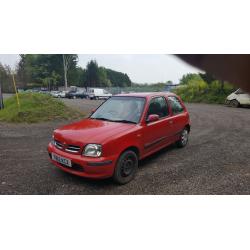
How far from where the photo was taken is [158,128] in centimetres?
440

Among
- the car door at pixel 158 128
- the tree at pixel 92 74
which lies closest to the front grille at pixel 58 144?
the car door at pixel 158 128

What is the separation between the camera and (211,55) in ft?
2.45

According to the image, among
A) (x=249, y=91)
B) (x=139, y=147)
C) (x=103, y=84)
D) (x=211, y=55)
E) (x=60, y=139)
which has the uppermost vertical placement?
(x=103, y=84)

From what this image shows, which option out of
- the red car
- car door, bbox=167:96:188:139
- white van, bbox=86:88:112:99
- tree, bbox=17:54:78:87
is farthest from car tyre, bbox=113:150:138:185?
tree, bbox=17:54:78:87

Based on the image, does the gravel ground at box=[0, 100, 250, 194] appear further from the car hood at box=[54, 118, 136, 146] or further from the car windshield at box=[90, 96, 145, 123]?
the car windshield at box=[90, 96, 145, 123]

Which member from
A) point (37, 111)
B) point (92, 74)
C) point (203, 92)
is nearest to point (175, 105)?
point (37, 111)

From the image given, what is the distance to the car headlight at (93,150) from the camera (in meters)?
3.28

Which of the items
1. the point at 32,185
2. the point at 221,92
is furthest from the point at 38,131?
the point at 221,92

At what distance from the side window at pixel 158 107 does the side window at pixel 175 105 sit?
27 centimetres

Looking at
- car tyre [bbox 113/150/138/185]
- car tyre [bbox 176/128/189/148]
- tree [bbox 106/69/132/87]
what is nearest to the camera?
car tyre [bbox 113/150/138/185]

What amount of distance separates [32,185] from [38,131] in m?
4.57

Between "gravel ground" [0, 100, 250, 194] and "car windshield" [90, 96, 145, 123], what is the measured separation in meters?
1.09

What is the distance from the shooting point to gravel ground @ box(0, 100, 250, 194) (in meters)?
3.44
